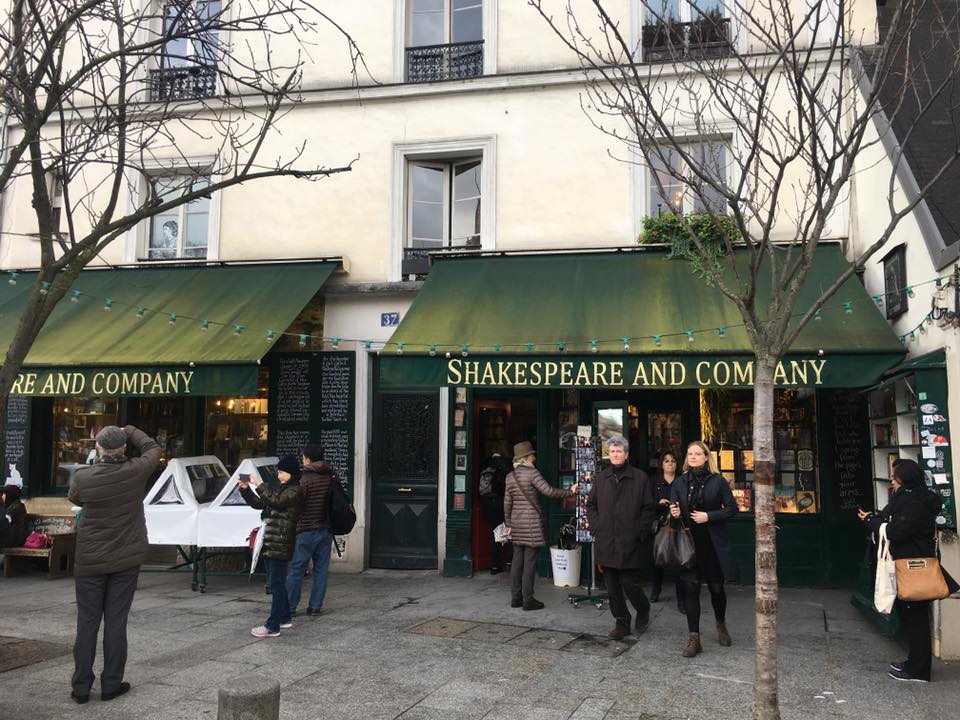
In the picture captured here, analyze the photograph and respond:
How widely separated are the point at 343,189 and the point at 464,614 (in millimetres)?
5932

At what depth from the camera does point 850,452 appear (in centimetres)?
899

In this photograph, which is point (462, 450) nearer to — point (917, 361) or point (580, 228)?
point (580, 228)

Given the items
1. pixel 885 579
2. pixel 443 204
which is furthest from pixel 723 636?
pixel 443 204

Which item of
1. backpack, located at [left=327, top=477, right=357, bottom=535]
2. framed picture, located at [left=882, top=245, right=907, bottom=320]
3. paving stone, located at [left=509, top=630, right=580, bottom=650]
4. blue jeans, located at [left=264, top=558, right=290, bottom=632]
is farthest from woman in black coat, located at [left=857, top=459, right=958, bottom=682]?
blue jeans, located at [left=264, top=558, right=290, bottom=632]

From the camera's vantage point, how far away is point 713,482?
6496 millimetres

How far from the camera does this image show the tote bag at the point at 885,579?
5.70 m

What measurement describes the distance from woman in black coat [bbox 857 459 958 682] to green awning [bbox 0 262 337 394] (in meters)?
6.52

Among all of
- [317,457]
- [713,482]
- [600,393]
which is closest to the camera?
[713,482]

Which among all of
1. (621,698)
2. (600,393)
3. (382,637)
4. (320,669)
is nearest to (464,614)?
(382,637)

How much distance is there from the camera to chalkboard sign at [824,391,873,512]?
8938mm

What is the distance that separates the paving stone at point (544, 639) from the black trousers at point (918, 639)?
2638 mm

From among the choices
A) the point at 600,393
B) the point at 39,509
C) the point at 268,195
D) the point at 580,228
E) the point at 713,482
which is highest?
the point at 268,195

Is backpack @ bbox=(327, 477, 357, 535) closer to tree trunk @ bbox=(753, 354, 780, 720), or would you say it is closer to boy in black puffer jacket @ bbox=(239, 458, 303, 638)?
boy in black puffer jacket @ bbox=(239, 458, 303, 638)

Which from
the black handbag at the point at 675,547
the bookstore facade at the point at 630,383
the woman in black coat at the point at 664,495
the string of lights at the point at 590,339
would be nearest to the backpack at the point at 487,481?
the bookstore facade at the point at 630,383
